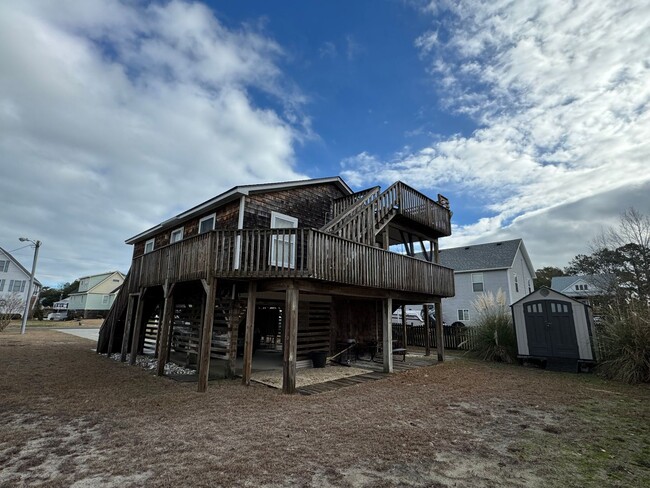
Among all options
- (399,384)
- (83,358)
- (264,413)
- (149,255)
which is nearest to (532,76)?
(399,384)

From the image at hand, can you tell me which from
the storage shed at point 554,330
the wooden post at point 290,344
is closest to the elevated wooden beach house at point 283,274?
the wooden post at point 290,344

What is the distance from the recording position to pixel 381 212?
11.1m

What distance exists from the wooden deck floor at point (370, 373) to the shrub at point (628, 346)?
5.15 m

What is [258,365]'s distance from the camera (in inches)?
424

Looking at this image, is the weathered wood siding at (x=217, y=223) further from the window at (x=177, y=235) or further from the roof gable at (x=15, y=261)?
the roof gable at (x=15, y=261)

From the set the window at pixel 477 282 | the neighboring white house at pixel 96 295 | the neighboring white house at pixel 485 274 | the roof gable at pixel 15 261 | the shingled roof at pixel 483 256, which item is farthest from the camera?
the neighboring white house at pixel 96 295

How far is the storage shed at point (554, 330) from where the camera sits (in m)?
10.3

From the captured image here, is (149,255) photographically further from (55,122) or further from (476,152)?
(476,152)

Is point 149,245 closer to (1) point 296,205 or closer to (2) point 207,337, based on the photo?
(1) point 296,205

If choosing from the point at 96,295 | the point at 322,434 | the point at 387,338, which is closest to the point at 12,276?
the point at 96,295

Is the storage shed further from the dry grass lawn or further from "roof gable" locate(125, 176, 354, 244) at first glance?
"roof gable" locate(125, 176, 354, 244)

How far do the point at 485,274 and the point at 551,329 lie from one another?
15.1 metres

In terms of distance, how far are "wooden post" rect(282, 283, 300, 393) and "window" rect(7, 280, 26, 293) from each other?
4861cm

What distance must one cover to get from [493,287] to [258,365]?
20742 mm
